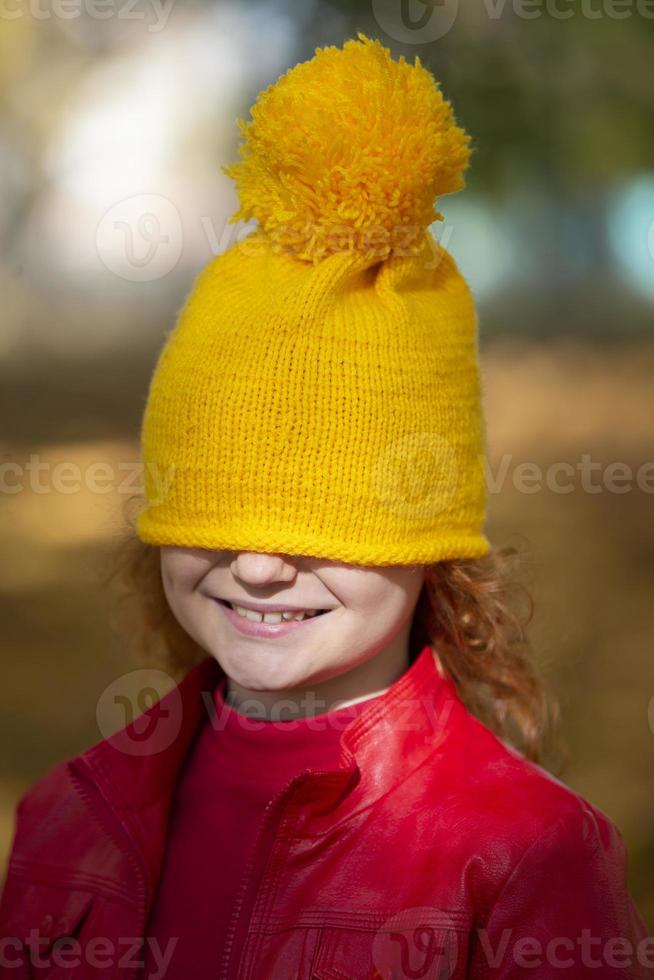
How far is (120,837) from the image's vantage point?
1130mm

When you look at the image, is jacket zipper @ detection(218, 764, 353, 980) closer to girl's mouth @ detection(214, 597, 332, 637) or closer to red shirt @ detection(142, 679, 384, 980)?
red shirt @ detection(142, 679, 384, 980)

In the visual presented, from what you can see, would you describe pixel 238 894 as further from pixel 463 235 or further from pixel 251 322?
pixel 463 235

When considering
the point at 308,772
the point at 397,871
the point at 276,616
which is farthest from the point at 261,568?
the point at 397,871

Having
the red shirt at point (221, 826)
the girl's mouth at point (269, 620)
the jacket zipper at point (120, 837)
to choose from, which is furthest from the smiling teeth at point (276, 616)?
the jacket zipper at point (120, 837)

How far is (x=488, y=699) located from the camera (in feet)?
4.21

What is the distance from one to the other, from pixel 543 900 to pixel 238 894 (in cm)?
27

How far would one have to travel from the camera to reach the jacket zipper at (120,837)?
109cm

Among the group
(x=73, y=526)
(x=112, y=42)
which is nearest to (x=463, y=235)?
(x=112, y=42)

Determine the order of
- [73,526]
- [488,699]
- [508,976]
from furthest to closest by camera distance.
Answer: [73,526], [488,699], [508,976]

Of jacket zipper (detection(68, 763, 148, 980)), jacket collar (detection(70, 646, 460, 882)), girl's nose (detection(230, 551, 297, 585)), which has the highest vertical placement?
girl's nose (detection(230, 551, 297, 585))

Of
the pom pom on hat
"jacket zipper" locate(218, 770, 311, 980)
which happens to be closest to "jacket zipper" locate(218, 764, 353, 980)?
"jacket zipper" locate(218, 770, 311, 980)

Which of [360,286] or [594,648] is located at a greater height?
[360,286]

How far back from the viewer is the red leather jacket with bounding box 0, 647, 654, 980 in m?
0.95

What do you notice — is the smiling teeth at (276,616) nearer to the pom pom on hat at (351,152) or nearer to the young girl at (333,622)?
the young girl at (333,622)
